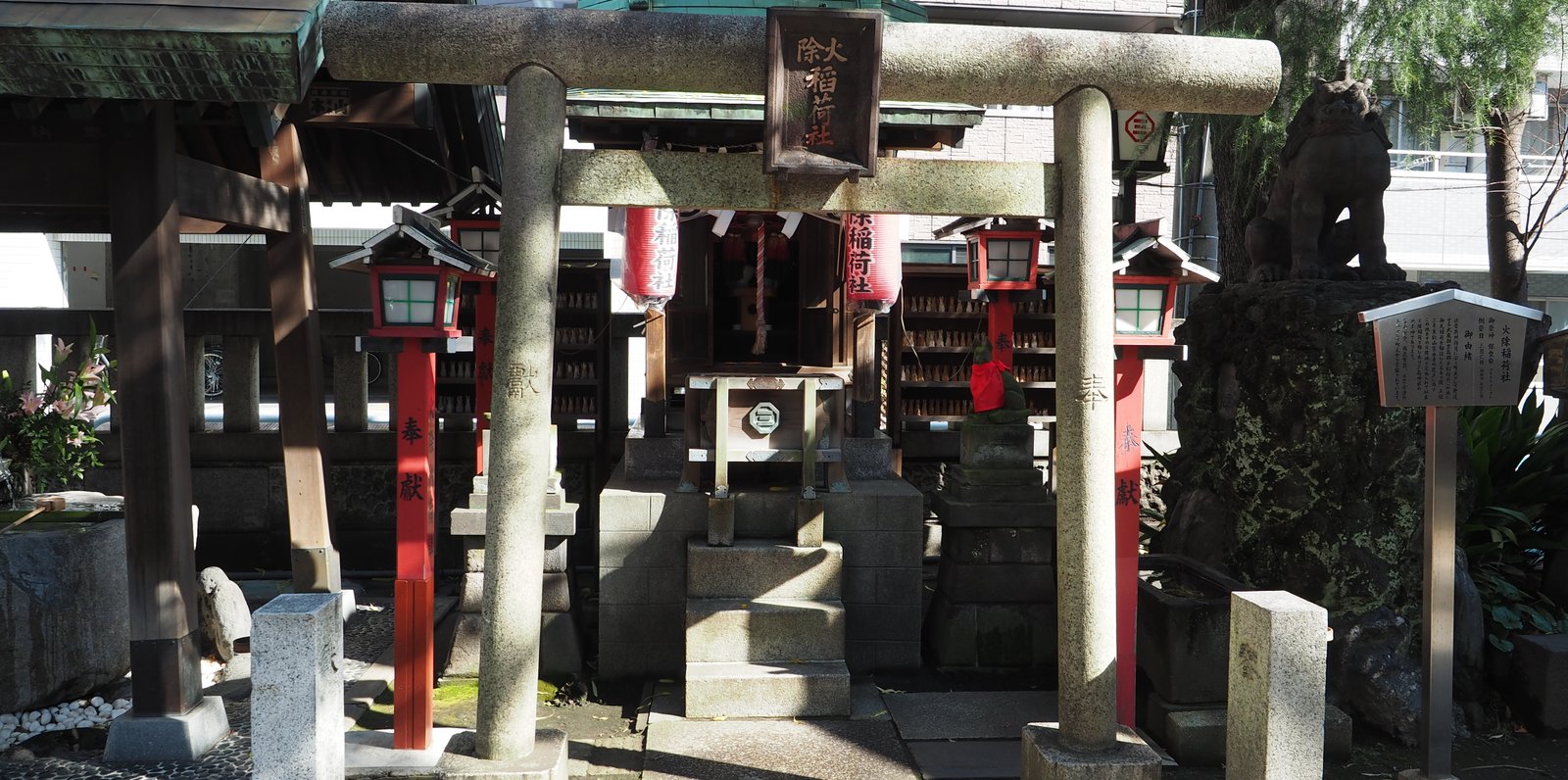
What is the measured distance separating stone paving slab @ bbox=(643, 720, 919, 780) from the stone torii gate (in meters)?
1.10

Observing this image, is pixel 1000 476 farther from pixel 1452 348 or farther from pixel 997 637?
pixel 1452 348

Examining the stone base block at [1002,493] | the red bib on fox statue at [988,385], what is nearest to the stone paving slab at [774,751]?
the stone base block at [1002,493]

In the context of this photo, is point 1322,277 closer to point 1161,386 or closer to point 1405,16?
point 1405,16

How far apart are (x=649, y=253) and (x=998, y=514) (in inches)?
124

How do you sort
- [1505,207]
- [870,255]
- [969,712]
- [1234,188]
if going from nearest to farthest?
[969,712], [870,255], [1505,207], [1234,188]

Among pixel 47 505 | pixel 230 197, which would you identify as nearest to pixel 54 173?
pixel 230 197

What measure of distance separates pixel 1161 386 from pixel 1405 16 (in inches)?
183

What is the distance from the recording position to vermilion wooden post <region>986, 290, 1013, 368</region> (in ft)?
26.0

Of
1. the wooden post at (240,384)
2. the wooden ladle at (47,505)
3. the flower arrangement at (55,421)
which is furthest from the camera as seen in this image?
the wooden post at (240,384)

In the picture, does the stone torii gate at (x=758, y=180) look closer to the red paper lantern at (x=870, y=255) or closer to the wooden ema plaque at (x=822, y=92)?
the wooden ema plaque at (x=822, y=92)

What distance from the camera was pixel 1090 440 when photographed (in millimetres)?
4848

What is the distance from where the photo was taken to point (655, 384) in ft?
27.6

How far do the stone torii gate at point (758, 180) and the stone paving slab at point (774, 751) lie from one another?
1.10m

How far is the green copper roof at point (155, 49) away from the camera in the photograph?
17.0ft
